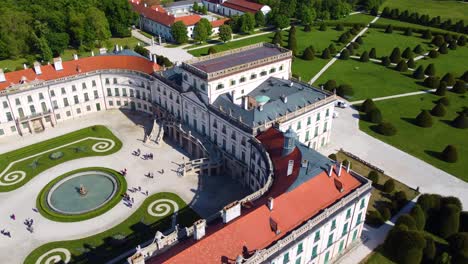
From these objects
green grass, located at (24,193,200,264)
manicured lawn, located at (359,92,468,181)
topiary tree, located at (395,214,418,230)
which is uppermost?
topiary tree, located at (395,214,418,230)

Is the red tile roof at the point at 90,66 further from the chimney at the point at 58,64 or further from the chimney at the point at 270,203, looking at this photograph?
the chimney at the point at 270,203

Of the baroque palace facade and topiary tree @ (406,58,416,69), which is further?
topiary tree @ (406,58,416,69)

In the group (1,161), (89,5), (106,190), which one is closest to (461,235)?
(106,190)

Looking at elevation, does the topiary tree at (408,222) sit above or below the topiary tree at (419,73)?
below

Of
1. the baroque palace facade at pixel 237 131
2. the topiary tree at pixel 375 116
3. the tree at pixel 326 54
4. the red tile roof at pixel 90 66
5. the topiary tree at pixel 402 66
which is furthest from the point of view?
the tree at pixel 326 54

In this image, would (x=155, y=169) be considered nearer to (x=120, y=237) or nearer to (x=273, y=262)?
(x=120, y=237)

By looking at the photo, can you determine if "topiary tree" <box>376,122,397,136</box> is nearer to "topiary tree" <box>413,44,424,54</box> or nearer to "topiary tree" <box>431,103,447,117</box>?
"topiary tree" <box>431,103,447,117</box>

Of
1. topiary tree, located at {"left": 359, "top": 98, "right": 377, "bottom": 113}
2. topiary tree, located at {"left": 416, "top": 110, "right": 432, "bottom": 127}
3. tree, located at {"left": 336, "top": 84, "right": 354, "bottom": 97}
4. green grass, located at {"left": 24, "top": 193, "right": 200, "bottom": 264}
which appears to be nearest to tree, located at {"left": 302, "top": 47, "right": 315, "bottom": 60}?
tree, located at {"left": 336, "top": 84, "right": 354, "bottom": 97}

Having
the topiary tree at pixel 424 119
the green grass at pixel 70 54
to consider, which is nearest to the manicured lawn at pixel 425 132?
the topiary tree at pixel 424 119
